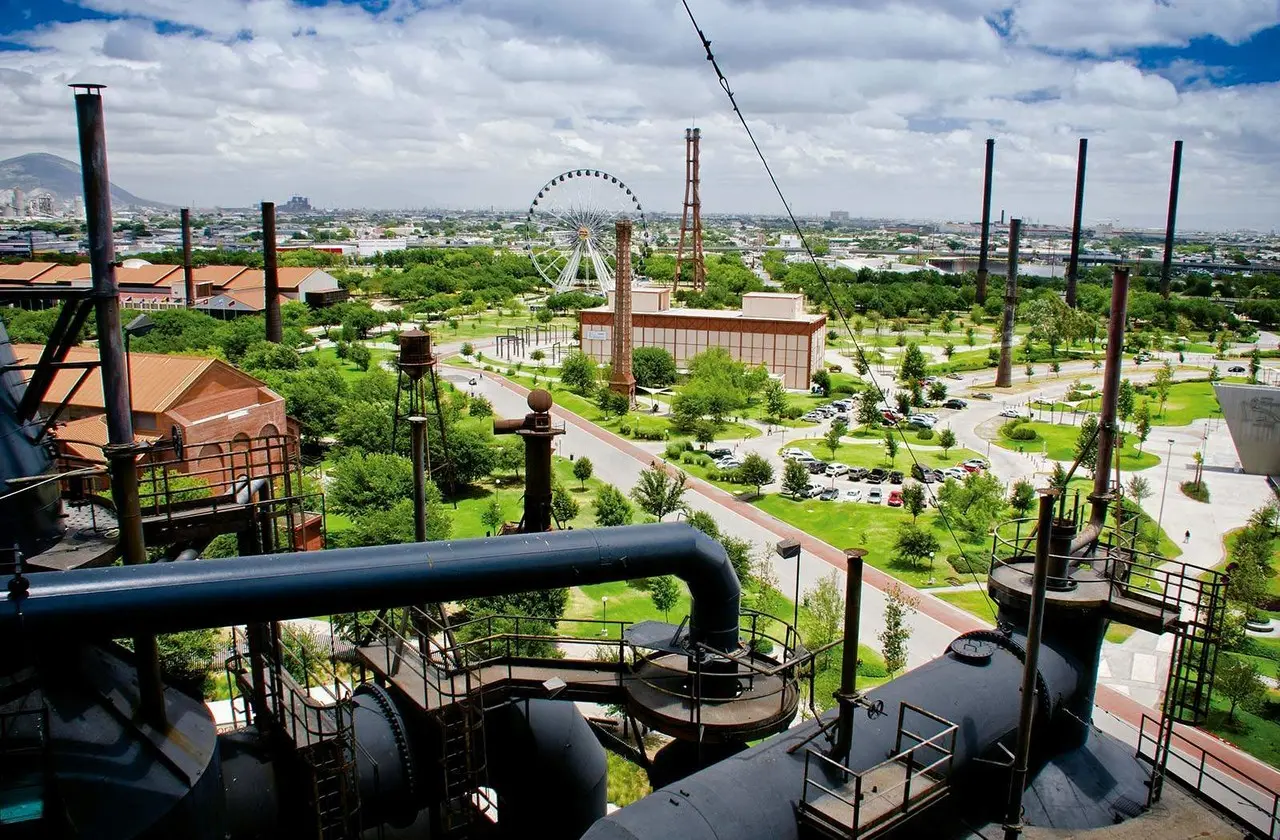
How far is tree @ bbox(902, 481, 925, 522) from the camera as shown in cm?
3759

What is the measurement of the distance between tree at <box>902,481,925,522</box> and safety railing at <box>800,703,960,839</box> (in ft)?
91.8

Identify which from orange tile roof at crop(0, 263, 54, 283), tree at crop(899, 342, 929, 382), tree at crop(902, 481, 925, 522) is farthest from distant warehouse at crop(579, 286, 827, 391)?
orange tile roof at crop(0, 263, 54, 283)

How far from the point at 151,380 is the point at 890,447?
3341cm

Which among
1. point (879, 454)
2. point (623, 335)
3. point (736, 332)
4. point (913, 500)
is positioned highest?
point (623, 335)

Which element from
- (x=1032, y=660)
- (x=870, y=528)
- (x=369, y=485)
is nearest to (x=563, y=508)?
(x=369, y=485)

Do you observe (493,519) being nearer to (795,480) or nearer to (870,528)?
(795,480)

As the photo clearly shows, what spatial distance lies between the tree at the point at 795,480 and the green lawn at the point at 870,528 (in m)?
0.41

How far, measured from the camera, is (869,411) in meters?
57.0

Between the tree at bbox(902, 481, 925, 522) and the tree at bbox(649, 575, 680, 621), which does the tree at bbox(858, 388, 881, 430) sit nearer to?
the tree at bbox(902, 481, 925, 522)

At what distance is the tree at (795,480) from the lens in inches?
1617

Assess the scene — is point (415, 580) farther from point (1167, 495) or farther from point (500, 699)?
point (1167, 495)

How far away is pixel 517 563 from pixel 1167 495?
42.3 meters

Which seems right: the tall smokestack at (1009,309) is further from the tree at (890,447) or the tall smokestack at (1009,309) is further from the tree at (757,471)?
the tree at (757,471)

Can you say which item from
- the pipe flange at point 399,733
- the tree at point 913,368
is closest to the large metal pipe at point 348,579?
the pipe flange at point 399,733
